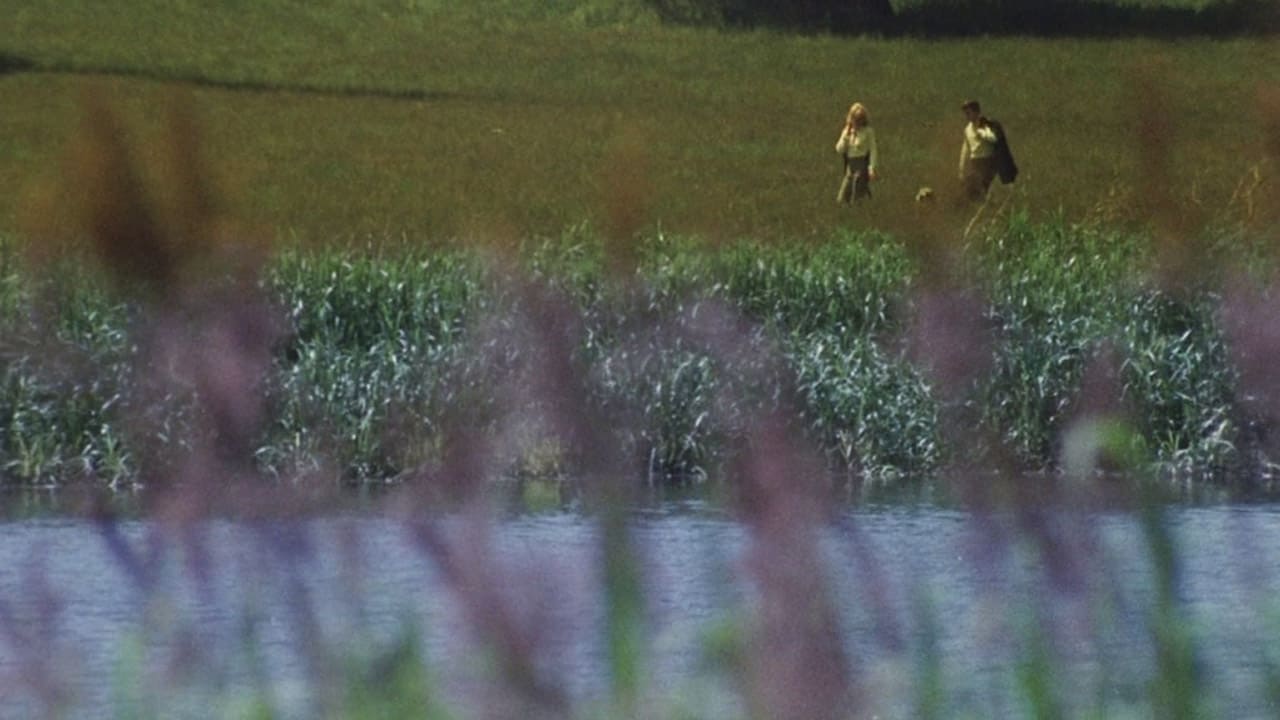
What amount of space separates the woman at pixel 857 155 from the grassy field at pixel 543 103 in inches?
7.5

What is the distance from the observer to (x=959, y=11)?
24.1 m

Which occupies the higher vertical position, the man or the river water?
the man

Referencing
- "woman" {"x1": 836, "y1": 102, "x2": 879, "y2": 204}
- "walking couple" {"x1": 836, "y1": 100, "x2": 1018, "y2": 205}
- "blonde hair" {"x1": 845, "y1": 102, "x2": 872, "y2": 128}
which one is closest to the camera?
"walking couple" {"x1": 836, "y1": 100, "x2": 1018, "y2": 205}

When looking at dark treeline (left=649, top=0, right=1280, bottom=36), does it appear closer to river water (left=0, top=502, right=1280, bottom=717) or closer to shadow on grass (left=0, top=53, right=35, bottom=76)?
shadow on grass (left=0, top=53, right=35, bottom=76)

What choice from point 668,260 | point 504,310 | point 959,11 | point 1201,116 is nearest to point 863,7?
point 959,11

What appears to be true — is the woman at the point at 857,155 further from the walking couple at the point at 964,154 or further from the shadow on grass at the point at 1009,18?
the shadow on grass at the point at 1009,18

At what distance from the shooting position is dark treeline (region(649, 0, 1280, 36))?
23.5 metres

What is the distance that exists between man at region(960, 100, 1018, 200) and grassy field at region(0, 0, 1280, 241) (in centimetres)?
19

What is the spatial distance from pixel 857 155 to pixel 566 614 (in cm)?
1745

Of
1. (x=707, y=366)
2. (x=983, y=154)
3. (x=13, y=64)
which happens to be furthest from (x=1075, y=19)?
(x=707, y=366)

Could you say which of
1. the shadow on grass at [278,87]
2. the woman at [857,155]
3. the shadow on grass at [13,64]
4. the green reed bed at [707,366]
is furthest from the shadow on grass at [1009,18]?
the green reed bed at [707,366]

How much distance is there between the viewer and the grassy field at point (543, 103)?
757 inches

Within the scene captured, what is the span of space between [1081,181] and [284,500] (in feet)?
59.4

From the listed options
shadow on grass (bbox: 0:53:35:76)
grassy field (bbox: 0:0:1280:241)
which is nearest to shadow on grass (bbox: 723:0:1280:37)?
grassy field (bbox: 0:0:1280:241)
